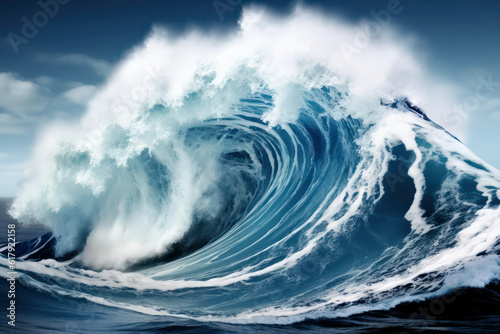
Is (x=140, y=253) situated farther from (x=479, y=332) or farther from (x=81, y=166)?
(x=479, y=332)

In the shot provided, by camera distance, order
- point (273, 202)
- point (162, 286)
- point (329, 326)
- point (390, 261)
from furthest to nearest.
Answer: point (273, 202) < point (162, 286) < point (390, 261) < point (329, 326)

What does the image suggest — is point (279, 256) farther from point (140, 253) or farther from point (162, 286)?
point (140, 253)

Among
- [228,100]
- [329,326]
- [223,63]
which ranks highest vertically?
[223,63]

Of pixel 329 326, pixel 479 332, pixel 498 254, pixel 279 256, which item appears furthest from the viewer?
pixel 279 256

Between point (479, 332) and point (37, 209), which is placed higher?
point (37, 209)

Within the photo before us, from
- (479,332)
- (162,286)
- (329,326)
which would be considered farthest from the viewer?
(162,286)

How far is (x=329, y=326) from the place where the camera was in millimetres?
4297

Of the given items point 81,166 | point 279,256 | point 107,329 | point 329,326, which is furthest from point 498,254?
point 81,166

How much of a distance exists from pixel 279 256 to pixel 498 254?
13.4 feet

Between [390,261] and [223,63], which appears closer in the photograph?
[390,261]

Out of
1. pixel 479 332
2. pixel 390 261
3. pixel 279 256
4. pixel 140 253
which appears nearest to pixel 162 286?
pixel 140 253

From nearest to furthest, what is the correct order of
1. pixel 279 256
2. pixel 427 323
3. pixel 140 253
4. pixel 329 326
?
1. pixel 427 323
2. pixel 329 326
3. pixel 279 256
4. pixel 140 253

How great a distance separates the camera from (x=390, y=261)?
20.7 feet

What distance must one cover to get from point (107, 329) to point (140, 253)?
447cm
